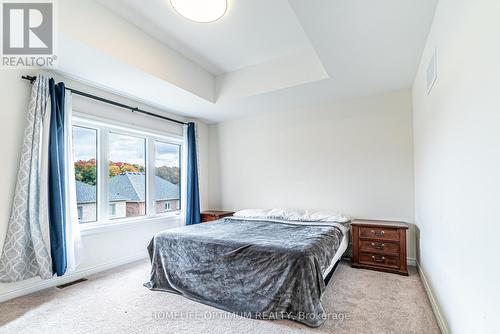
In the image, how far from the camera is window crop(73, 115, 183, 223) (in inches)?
123

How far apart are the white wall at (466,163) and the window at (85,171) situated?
3.65 m

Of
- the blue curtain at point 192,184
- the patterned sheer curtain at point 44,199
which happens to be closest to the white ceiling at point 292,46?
the patterned sheer curtain at point 44,199

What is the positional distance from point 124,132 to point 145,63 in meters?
1.28

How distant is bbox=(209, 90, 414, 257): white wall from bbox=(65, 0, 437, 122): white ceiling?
0.32m

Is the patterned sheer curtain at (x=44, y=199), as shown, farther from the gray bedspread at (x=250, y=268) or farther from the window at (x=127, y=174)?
the gray bedspread at (x=250, y=268)

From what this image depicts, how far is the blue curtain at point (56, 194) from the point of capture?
101 inches

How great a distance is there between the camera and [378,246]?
10.0 feet

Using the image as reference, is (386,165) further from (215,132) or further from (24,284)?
(24,284)

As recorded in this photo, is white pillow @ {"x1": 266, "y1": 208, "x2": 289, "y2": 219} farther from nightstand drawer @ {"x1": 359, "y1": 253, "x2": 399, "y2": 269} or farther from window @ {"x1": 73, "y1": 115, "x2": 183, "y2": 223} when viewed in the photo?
window @ {"x1": 73, "y1": 115, "x2": 183, "y2": 223}

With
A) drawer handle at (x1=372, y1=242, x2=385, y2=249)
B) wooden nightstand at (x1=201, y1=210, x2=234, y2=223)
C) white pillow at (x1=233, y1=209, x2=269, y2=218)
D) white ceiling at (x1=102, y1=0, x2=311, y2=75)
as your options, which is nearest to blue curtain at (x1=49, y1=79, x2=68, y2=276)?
white ceiling at (x1=102, y1=0, x2=311, y2=75)

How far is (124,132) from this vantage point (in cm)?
356

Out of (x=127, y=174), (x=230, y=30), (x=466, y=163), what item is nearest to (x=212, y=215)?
(x=127, y=174)

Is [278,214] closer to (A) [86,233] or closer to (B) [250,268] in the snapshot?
(B) [250,268]

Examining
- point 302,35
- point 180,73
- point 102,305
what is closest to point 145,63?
point 180,73
